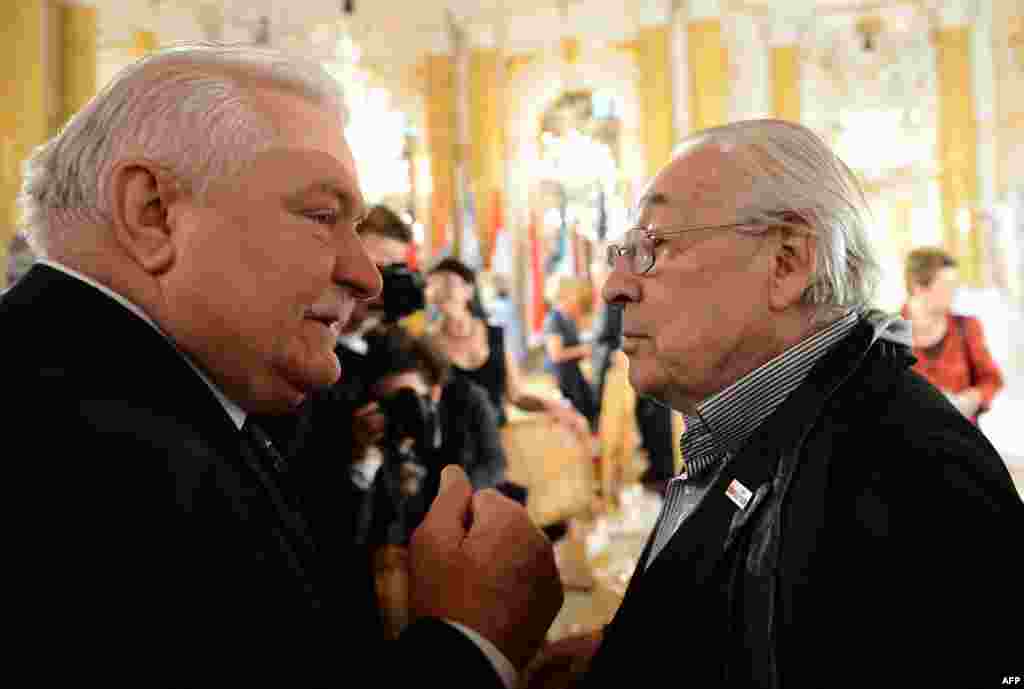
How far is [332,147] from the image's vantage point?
1.18 metres

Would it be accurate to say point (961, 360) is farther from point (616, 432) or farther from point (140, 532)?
point (140, 532)

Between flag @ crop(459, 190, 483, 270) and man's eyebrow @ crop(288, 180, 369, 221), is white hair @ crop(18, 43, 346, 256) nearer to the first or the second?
man's eyebrow @ crop(288, 180, 369, 221)

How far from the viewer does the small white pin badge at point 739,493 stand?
1.41m

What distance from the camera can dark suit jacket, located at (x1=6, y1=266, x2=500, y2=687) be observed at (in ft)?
2.68

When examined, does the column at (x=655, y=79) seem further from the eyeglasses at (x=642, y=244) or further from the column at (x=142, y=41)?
the eyeglasses at (x=642, y=244)

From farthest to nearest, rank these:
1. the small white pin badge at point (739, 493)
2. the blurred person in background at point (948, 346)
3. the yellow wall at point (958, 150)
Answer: the yellow wall at point (958, 150) → the blurred person in background at point (948, 346) → the small white pin badge at point (739, 493)

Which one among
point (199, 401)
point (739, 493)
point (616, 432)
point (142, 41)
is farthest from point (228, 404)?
point (142, 41)

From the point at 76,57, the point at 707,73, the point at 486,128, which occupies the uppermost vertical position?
the point at 707,73

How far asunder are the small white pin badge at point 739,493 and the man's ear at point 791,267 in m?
0.38

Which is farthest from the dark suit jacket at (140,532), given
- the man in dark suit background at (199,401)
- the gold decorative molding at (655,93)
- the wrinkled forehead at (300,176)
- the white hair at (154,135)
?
the gold decorative molding at (655,93)

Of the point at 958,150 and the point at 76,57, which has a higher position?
the point at 76,57

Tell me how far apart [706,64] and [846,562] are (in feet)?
35.2

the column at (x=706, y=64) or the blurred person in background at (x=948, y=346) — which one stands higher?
the column at (x=706, y=64)

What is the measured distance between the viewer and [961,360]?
5059 mm
